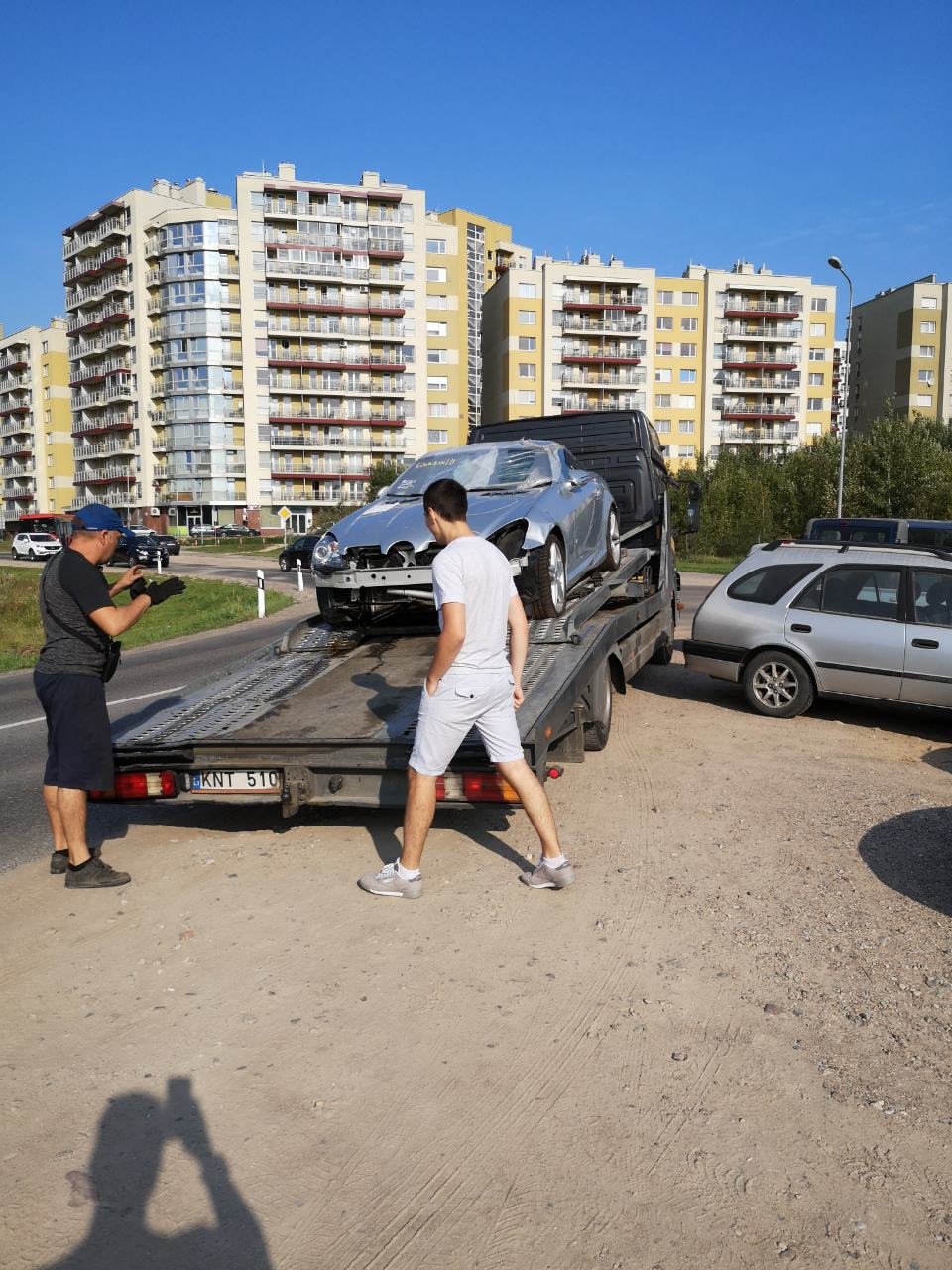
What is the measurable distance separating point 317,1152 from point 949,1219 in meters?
1.74

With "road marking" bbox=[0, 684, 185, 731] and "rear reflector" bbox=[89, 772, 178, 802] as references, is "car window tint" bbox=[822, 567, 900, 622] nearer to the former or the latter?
"rear reflector" bbox=[89, 772, 178, 802]

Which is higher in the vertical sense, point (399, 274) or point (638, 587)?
point (399, 274)

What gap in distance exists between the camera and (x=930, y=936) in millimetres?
4281

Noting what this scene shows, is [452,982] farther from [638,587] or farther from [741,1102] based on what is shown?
[638,587]

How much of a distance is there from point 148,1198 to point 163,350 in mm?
88861

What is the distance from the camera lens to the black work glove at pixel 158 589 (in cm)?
489

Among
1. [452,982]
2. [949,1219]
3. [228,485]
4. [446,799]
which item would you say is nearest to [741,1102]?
[949,1219]

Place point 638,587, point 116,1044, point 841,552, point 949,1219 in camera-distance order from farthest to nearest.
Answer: point 638,587
point 841,552
point 116,1044
point 949,1219

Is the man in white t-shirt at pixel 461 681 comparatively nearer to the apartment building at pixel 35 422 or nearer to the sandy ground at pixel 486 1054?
the sandy ground at pixel 486 1054

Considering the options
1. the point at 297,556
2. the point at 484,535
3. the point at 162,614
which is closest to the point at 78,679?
the point at 484,535

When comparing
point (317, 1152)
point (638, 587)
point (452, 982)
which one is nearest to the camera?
point (317, 1152)

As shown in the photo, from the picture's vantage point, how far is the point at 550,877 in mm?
4719

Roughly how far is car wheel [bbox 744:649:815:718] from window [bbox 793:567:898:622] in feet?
1.73

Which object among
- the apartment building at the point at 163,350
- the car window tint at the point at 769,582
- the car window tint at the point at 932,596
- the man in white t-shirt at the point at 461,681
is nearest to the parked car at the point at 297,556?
the car window tint at the point at 769,582
